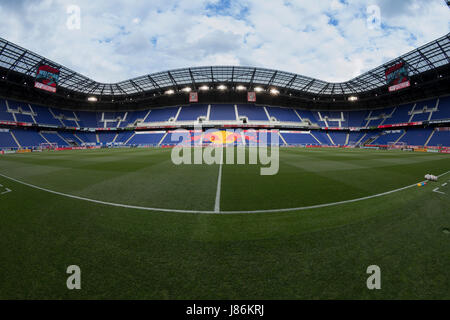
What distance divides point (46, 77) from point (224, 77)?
131 ft

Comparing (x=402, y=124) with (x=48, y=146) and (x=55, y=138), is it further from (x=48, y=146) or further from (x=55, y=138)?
(x=55, y=138)

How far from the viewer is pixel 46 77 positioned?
3634 centimetres

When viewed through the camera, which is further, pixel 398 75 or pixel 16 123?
pixel 16 123

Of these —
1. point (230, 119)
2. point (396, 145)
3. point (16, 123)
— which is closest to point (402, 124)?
point (396, 145)

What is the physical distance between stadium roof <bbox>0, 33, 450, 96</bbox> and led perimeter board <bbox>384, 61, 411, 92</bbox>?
3.45 feet

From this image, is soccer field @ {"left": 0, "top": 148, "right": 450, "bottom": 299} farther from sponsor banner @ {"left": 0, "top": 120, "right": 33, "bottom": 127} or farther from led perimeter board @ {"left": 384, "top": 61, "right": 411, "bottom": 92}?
sponsor banner @ {"left": 0, "top": 120, "right": 33, "bottom": 127}

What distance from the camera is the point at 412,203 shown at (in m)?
4.84

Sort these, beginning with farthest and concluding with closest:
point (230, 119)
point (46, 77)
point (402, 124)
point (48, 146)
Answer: point (230, 119) < point (402, 124) < point (48, 146) < point (46, 77)

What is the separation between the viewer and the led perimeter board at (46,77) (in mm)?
34875

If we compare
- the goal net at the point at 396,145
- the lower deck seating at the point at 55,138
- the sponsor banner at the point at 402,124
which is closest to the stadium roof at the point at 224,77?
the sponsor banner at the point at 402,124

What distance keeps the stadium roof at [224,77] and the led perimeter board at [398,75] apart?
3.45ft

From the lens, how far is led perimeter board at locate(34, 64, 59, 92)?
34.9 metres

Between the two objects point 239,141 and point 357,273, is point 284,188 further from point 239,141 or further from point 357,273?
point 239,141
